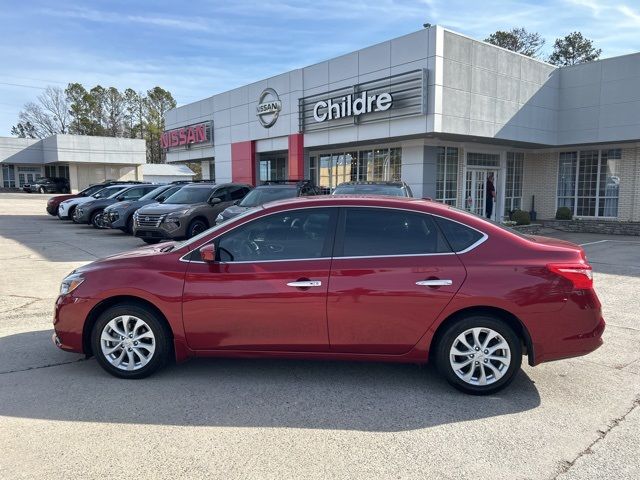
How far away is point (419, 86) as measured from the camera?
591 inches

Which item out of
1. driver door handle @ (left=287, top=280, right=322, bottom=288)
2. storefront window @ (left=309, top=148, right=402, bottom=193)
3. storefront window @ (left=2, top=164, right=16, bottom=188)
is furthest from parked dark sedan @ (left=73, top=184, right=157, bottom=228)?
storefront window @ (left=2, top=164, right=16, bottom=188)

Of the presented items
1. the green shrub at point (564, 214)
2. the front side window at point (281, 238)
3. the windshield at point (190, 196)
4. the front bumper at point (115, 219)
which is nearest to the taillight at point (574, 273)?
the front side window at point (281, 238)

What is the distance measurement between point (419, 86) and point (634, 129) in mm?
8716

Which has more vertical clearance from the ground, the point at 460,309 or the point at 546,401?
the point at 460,309

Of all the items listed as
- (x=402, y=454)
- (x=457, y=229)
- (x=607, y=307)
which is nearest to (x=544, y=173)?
(x=607, y=307)

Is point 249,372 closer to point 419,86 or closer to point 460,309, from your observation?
point 460,309

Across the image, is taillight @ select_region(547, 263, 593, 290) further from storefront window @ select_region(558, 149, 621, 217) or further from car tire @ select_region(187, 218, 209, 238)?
storefront window @ select_region(558, 149, 621, 217)

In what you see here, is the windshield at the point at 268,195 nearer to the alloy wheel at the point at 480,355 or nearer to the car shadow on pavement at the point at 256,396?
the car shadow on pavement at the point at 256,396

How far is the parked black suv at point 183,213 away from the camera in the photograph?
42.0 ft

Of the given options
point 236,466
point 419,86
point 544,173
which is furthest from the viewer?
point 544,173

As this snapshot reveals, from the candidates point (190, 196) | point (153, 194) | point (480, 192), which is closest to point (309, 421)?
point (190, 196)

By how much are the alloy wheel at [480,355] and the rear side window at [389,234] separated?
0.77 meters

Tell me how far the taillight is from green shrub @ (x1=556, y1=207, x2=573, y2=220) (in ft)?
58.1

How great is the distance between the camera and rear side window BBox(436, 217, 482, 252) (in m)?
4.14
